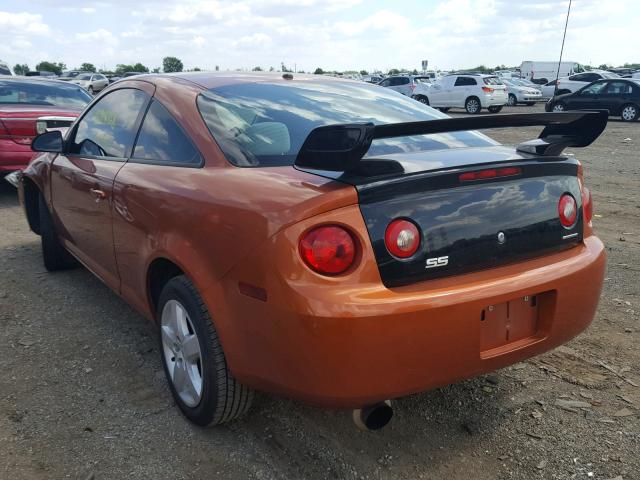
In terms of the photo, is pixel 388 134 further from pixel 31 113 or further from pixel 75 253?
pixel 31 113

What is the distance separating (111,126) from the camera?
3.58 m

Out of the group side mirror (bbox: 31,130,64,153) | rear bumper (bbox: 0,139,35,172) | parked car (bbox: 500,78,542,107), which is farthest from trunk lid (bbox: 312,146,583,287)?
parked car (bbox: 500,78,542,107)

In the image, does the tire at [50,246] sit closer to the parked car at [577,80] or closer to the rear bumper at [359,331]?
the rear bumper at [359,331]

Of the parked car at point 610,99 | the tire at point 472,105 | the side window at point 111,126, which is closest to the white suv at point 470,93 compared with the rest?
the tire at point 472,105

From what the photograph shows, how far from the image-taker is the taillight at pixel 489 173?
2.24 m

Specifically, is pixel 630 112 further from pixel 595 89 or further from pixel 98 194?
pixel 98 194

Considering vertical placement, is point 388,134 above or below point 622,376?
above

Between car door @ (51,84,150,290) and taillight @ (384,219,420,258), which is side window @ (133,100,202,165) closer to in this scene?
car door @ (51,84,150,290)

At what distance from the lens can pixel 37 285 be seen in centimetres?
453

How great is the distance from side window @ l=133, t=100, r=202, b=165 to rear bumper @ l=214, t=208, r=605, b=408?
0.75 m

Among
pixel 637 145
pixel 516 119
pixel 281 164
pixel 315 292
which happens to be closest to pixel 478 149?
pixel 516 119

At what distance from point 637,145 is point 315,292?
13766 millimetres

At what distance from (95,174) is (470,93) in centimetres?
2308

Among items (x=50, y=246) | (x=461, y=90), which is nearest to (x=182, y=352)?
(x=50, y=246)
